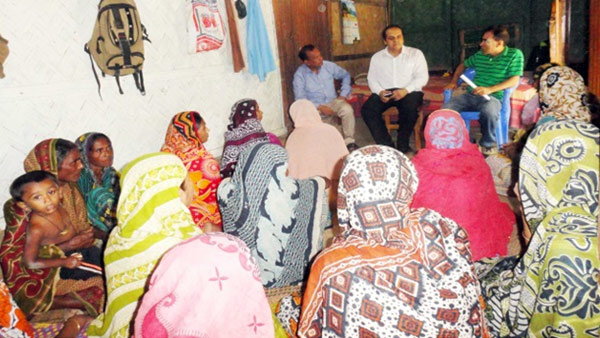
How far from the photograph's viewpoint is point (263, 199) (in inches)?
84.3

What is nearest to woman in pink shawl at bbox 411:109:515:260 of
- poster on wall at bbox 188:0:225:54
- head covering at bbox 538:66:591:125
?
head covering at bbox 538:66:591:125

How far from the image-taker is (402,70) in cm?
485

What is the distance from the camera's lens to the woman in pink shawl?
2.34m

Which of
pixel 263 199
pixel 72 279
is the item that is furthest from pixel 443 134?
pixel 72 279

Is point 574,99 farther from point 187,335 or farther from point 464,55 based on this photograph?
point 464,55

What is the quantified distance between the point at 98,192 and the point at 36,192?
2.34ft

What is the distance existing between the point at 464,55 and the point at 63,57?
7.10 m

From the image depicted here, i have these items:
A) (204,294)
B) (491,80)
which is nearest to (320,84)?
(491,80)

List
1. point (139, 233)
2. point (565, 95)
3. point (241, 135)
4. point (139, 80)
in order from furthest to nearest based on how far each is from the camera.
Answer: point (139, 80) → point (241, 135) → point (565, 95) → point (139, 233)

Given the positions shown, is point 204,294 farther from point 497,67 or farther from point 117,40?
point 497,67

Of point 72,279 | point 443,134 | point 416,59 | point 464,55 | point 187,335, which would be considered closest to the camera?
point 187,335

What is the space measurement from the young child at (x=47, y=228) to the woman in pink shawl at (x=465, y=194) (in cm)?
190

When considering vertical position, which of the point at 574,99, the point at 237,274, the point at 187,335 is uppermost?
the point at 574,99

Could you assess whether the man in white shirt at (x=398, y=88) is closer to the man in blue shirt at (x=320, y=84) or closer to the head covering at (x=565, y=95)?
the man in blue shirt at (x=320, y=84)
